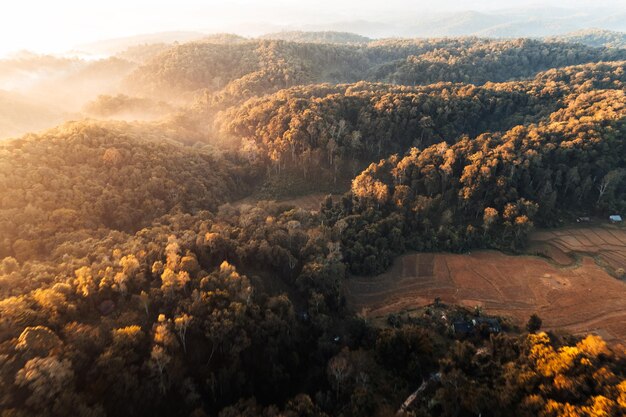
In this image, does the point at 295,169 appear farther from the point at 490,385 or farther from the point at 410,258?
the point at 490,385

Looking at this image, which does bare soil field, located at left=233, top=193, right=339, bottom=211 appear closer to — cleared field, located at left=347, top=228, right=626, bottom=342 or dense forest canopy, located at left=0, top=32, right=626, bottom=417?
dense forest canopy, located at left=0, top=32, right=626, bottom=417

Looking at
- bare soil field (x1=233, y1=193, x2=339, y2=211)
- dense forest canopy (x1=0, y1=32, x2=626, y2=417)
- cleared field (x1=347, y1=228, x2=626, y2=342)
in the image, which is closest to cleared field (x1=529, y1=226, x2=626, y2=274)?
cleared field (x1=347, y1=228, x2=626, y2=342)

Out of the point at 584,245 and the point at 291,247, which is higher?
the point at 291,247

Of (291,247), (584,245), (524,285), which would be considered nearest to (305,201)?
(291,247)

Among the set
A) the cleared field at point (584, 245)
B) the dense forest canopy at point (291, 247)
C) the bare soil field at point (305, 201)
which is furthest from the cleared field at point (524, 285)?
the bare soil field at point (305, 201)

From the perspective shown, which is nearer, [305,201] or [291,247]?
[291,247]

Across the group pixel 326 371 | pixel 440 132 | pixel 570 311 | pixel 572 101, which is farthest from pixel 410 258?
pixel 572 101

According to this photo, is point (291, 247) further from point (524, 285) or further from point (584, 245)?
point (584, 245)
